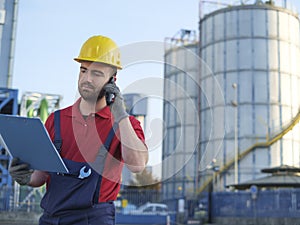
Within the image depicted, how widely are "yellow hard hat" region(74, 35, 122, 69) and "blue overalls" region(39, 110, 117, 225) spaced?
334 mm

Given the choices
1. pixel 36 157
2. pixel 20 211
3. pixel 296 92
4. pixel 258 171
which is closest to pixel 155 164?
pixel 36 157

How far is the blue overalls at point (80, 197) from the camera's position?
252 centimetres

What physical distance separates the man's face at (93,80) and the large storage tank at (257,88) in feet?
106

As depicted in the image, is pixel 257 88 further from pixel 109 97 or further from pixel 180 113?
pixel 109 97

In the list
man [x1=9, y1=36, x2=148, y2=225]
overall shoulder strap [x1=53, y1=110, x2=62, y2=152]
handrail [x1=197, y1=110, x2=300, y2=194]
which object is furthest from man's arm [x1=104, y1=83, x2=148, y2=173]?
handrail [x1=197, y1=110, x2=300, y2=194]

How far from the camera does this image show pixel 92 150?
2527 mm

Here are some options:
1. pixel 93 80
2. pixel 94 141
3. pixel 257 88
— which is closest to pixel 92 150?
pixel 94 141

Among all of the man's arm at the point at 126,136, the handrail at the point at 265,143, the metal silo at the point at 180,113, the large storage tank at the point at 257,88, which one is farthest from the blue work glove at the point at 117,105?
the handrail at the point at 265,143

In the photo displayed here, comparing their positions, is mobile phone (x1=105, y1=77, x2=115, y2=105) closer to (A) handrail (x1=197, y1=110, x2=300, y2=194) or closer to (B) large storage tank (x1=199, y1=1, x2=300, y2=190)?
(B) large storage tank (x1=199, y1=1, x2=300, y2=190)

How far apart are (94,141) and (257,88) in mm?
34852

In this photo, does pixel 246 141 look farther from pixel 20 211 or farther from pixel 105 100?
pixel 105 100

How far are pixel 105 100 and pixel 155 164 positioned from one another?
0.44 metres

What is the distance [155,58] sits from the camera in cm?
229

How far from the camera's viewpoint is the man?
2.43 metres
